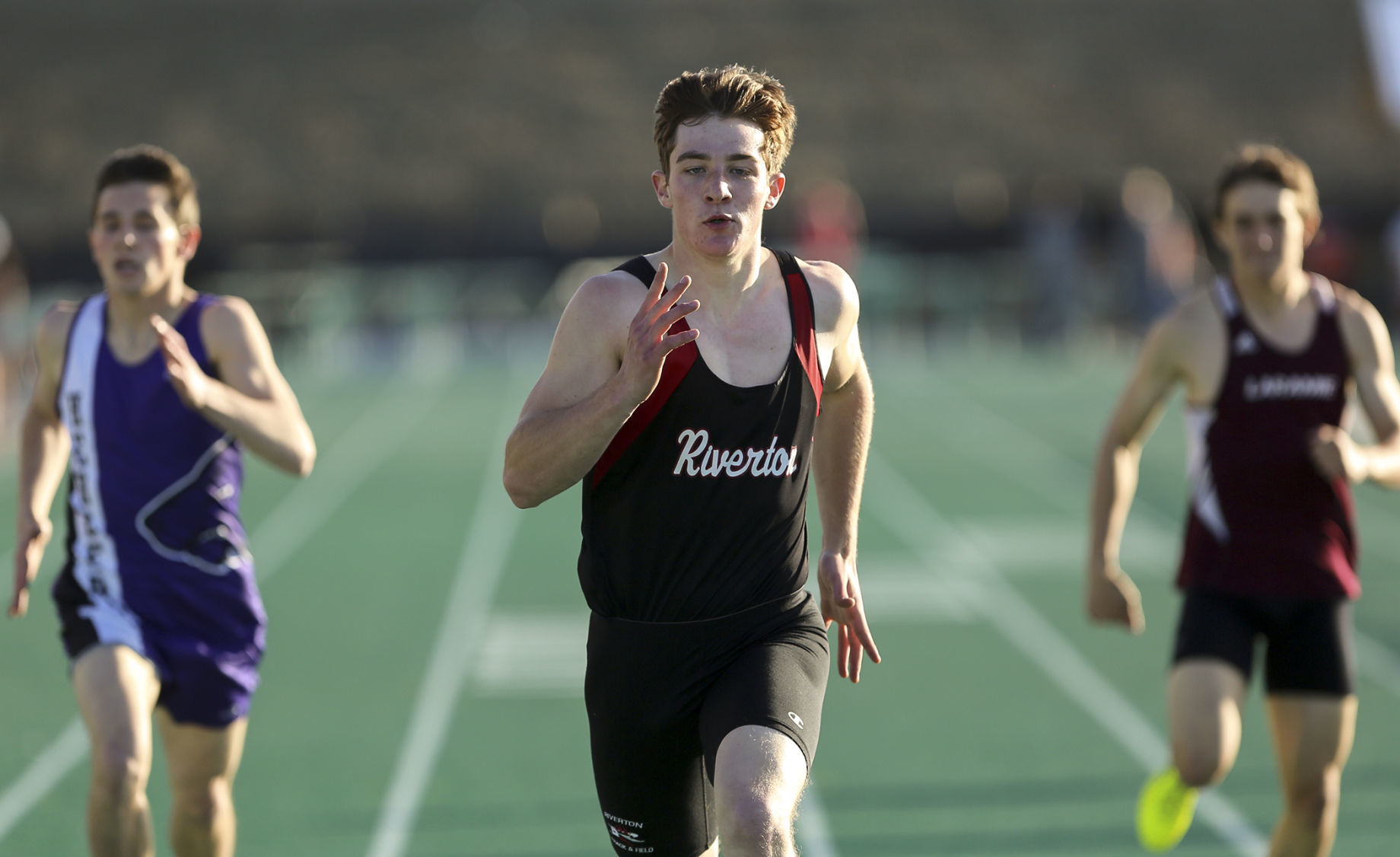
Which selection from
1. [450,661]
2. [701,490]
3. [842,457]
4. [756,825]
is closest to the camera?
[756,825]

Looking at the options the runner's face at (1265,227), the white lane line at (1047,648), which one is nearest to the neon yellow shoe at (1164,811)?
the white lane line at (1047,648)

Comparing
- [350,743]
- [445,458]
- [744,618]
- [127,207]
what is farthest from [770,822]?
[445,458]

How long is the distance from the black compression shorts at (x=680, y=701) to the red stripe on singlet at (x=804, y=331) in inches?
18.9

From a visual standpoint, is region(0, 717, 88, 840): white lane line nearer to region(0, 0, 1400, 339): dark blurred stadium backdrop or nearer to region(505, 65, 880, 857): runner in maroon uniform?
region(505, 65, 880, 857): runner in maroon uniform

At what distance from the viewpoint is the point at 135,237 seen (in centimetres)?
441

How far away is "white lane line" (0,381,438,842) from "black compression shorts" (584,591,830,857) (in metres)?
3.51

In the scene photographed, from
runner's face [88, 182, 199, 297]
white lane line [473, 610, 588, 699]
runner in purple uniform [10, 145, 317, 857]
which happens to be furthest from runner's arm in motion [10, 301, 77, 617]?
white lane line [473, 610, 588, 699]

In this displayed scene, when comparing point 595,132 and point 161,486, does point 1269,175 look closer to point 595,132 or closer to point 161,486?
point 161,486

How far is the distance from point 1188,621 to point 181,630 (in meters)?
2.70

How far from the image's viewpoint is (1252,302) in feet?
15.8

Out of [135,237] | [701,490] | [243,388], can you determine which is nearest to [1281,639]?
[701,490]

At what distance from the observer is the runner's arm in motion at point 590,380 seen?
314 centimetres

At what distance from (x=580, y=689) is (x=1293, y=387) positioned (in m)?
4.51

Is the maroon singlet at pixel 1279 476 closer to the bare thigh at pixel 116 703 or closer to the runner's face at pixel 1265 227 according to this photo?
the runner's face at pixel 1265 227
